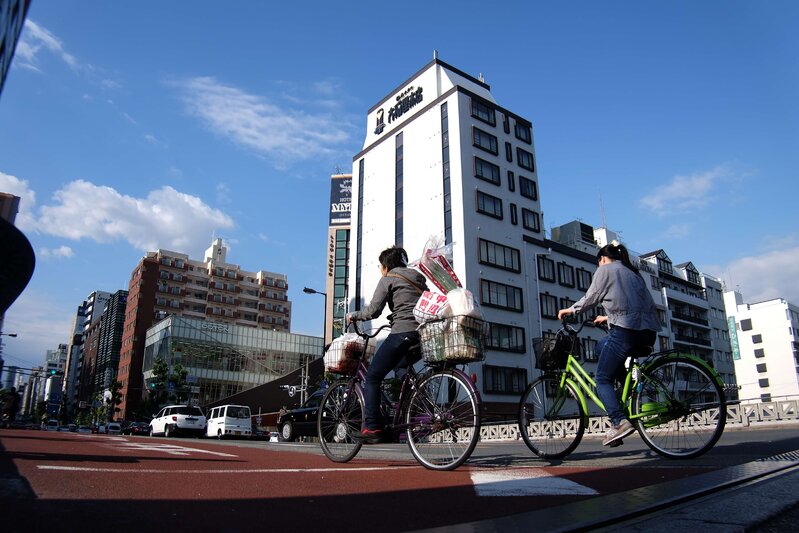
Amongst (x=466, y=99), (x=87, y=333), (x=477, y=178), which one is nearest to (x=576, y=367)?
(x=477, y=178)

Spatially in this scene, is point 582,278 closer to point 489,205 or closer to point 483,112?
point 489,205

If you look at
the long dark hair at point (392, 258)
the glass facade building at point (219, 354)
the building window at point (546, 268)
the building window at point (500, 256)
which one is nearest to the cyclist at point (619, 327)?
the long dark hair at point (392, 258)

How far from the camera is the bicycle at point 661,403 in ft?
13.6

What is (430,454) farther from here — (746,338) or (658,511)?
(746,338)

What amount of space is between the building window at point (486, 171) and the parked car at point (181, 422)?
2816 cm

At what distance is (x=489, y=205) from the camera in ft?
144

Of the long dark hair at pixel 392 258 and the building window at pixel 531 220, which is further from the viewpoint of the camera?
the building window at pixel 531 220

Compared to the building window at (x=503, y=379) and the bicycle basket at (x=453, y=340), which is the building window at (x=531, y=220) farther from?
the bicycle basket at (x=453, y=340)

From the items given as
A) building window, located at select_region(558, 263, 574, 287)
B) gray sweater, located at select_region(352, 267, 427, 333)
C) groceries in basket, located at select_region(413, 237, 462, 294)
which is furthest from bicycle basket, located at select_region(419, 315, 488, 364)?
building window, located at select_region(558, 263, 574, 287)

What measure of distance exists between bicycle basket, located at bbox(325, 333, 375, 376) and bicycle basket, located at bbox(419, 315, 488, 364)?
113cm

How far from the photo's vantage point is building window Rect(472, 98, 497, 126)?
46.0m

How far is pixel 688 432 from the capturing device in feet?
13.9

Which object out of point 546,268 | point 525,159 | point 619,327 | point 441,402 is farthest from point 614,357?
point 525,159

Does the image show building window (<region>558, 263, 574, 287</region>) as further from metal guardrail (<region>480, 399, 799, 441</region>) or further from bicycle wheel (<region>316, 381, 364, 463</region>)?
bicycle wheel (<region>316, 381, 364, 463</region>)
